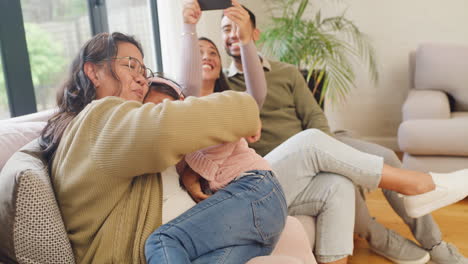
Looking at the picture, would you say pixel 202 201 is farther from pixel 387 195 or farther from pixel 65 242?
pixel 387 195

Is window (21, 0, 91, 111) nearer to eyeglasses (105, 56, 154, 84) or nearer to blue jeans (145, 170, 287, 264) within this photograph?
eyeglasses (105, 56, 154, 84)

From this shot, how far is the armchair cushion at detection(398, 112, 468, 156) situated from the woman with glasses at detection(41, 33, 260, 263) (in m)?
1.58

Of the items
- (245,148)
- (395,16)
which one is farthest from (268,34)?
(245,148)

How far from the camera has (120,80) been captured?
1078 millimetres

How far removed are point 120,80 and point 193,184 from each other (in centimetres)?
31

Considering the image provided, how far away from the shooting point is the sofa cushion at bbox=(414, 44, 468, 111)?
9.02 ft

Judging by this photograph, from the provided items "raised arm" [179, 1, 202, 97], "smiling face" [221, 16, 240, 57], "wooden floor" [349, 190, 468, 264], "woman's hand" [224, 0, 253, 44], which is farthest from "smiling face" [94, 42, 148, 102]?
"wooden floor" [349, 190, 468, 264]

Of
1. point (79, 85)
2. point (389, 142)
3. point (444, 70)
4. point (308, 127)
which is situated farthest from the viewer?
point (389, 142)

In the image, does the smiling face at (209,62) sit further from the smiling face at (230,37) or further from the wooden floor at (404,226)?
the wooden floor at (404,226)

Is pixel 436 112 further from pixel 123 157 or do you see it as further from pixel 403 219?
pixel 123 157

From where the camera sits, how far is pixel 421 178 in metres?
1.52

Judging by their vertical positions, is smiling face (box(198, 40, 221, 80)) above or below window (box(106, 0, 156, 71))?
below

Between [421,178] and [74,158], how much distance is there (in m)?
1.16

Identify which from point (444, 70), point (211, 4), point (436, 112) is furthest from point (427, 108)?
point (211, 4)
